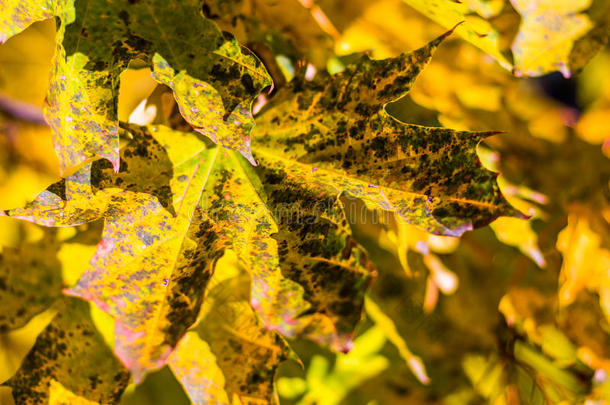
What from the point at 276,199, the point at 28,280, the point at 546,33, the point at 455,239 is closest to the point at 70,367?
the point at 28,280

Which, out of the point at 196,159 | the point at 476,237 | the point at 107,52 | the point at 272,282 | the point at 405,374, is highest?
the point at 107,52

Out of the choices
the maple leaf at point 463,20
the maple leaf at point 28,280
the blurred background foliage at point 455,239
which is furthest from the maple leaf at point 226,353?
the maple leaf at point 463,20

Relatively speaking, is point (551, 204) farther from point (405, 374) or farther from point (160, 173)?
point (160, 173)

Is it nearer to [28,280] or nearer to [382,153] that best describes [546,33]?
[382,153]

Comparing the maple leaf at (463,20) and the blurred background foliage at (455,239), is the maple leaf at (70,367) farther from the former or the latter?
the maple leaf at (463,20)

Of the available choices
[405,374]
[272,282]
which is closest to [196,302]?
[272,282]
